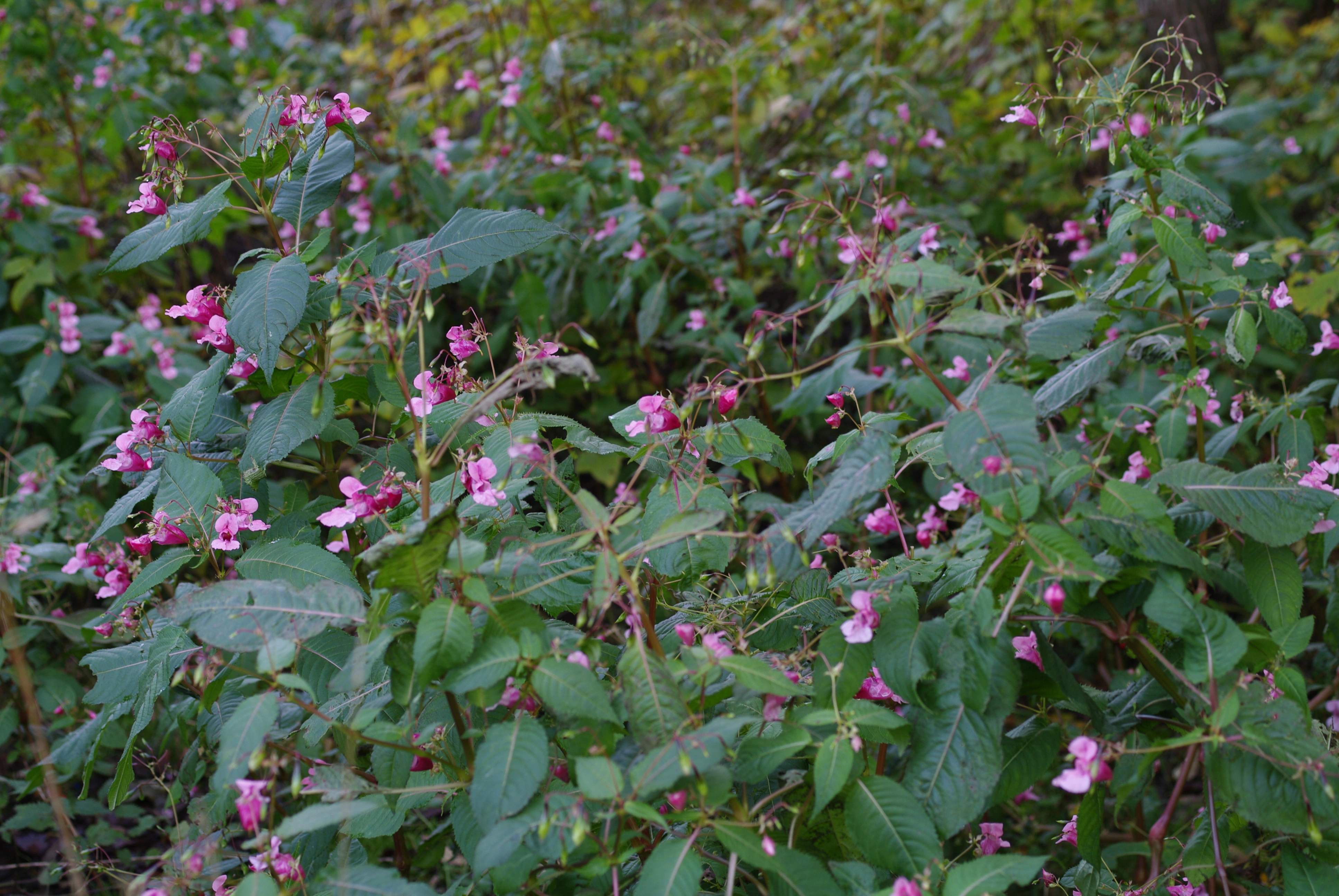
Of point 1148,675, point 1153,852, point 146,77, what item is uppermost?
point 146,77

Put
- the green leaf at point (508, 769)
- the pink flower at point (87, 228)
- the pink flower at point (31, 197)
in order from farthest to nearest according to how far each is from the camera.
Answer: the pink flower at point (87, 228), the pink flower at point (31, 197), the green leaf at point (508, 769)

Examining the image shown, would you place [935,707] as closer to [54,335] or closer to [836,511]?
[836,511]

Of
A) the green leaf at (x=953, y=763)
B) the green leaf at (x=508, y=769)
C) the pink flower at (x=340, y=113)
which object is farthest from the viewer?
the pink flower at (x=340, y=113)

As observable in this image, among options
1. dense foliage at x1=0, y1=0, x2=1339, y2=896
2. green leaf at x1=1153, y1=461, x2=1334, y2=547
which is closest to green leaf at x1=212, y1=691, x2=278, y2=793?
dense foliage at x1=0, y1=0, x2=1339, y2=896

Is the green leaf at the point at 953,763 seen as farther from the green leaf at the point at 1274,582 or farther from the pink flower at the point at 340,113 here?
the pink flower at the point at 340,113

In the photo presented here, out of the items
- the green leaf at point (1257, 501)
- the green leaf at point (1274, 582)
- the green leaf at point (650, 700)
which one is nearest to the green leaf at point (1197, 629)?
the green leaf at point (1257, 501)

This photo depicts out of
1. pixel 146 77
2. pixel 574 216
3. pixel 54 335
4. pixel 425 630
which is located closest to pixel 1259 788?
pixel 425 630

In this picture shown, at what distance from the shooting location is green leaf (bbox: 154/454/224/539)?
1449 mm

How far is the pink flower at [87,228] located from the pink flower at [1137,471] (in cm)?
363

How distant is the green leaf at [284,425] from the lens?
1.37m

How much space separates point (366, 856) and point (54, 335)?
263 centimetres

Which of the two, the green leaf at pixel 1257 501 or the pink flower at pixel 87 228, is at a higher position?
the pink flower at pixel 87 228

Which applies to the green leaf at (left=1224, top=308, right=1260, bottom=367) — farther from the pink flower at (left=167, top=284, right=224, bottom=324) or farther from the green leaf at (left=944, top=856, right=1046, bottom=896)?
the pink flower at (left=167, top=284, right=224, bottom=324)

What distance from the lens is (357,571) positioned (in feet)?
4.89
